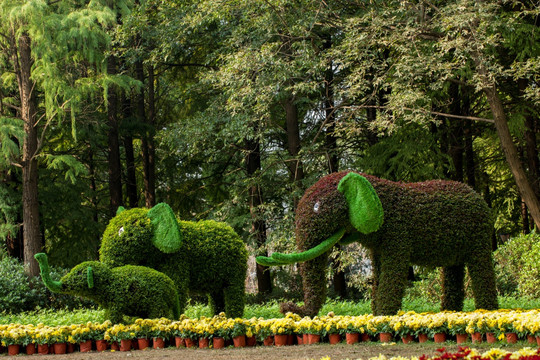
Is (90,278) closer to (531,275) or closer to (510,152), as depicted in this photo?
(510,152)

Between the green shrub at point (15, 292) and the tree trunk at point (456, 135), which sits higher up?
the tree trunk at point (456, 135)

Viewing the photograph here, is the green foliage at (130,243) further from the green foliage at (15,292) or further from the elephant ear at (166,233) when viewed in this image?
the green foliage at (15,292)

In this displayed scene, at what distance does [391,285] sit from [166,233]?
3115mm

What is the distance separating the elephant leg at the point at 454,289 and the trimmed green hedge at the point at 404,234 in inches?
15.2

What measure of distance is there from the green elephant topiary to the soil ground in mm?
1608

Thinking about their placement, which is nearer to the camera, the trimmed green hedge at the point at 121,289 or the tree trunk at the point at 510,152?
the trimmed green hedge at the point at 121,289

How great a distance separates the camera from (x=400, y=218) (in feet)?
27.0

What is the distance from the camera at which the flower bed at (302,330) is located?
20.7 ft

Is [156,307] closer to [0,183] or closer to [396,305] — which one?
[396,305]

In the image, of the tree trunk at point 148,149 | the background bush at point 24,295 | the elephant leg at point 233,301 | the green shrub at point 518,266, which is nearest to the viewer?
the elephant leg at point 233,301

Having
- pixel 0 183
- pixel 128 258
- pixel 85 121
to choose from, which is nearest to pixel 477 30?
pixel 128 258

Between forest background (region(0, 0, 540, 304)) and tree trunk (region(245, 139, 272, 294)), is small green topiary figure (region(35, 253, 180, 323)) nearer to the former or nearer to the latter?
forest background (region(0, 0, 540, 304))

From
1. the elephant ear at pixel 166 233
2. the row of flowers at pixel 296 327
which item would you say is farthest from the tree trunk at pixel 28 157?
the elephant ear at pixel 166 233

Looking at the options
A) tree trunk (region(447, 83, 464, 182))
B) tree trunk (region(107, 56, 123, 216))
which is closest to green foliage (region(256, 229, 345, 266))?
tree trunk (region(447, 83, 464, 182))
